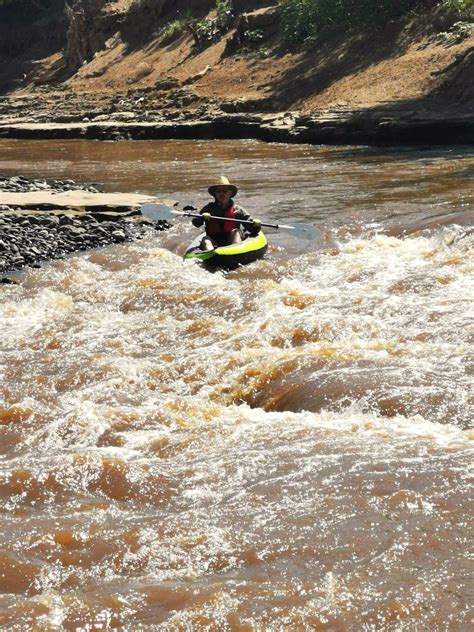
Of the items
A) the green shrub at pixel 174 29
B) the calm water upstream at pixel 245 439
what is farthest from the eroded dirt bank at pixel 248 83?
the calm water upstream at pixel 245 439

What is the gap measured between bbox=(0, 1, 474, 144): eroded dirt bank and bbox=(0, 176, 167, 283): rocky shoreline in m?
10.3

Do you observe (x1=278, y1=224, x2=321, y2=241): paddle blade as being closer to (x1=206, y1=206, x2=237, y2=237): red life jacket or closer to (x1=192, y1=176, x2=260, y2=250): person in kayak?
(x1=192, y1=176, x2=260, y2=250): person in kayak

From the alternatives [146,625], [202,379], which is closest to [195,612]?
[146,625]

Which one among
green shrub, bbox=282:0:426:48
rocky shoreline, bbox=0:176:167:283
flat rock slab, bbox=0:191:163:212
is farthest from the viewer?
green shrub, bbox=282:0:426:48

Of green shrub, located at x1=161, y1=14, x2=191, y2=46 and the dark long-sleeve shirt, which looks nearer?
the dark long-sleeve shirt

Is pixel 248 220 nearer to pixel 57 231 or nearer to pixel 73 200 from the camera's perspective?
pixel 57 231

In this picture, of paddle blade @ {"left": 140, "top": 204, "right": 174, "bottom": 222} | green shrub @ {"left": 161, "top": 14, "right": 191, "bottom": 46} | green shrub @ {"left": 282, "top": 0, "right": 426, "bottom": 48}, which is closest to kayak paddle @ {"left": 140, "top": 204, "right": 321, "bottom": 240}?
paddle blade @ {"left": 140, "top": 204, "right": 174, "bottom": 222}

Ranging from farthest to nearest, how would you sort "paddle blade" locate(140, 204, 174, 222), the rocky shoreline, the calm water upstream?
"paddle blade" locate(140, 204, 174, 222) < the rocky shoreline < the calm water upstream

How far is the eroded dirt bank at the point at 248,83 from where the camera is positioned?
23188 mm

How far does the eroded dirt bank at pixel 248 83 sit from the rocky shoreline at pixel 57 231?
10.3 metres

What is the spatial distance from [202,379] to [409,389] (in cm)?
170

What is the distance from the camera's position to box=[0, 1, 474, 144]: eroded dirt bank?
913 inches

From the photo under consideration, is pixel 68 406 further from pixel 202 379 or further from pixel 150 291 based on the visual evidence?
pixel 150 291

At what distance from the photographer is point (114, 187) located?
18.0 m
